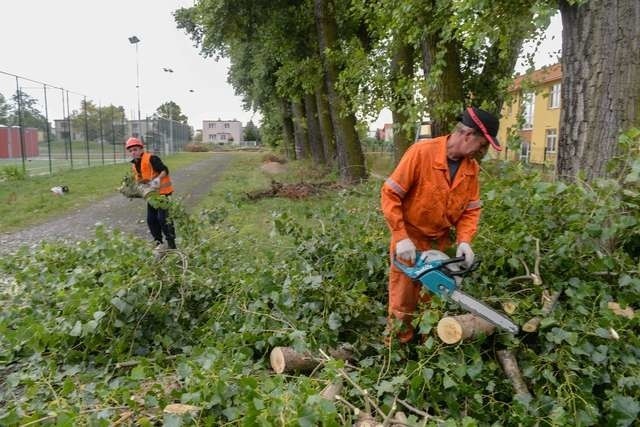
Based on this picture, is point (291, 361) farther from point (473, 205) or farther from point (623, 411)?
point (623, 411)

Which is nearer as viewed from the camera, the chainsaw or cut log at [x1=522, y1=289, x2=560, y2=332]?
the chainsaw

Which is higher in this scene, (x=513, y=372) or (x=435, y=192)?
(x=435, y=192)

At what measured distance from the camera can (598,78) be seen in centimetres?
392

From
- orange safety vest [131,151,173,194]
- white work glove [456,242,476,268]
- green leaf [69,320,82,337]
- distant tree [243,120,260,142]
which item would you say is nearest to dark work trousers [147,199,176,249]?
orange safety vest [131,151,173,194]

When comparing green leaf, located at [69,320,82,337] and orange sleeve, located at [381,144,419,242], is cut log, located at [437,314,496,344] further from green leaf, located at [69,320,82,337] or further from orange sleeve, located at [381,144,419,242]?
green leaf, located at [69,320,82,337]

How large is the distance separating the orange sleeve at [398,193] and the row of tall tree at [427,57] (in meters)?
1.66

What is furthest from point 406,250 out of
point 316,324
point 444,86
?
point 444,86

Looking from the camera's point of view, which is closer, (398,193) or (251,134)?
(398,193)

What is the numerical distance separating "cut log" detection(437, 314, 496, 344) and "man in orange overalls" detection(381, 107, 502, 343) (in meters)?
0.33

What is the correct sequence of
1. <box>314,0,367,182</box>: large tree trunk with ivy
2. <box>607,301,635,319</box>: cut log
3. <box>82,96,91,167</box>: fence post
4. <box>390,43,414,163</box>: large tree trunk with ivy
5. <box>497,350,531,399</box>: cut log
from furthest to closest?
1. <box>82,96,91,167</box>: fence post
2. <box>314,0,367,182</box>: large tree trunk with ivy
3. <box>390,43,414,163</box>: large tree trunk with ivy
4. <box>607,301,635,319</box>: cut log
5. <box>497,350,531,399</box>: cut log

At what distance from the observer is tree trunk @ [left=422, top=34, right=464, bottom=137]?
23.0ft

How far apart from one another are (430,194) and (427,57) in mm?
4857

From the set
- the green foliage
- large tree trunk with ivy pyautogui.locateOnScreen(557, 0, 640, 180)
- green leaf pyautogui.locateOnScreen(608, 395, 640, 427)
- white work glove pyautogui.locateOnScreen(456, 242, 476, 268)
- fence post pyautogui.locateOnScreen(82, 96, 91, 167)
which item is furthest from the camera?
fence post pyautogui.locateOnScreen(82, 96, 91, 167)

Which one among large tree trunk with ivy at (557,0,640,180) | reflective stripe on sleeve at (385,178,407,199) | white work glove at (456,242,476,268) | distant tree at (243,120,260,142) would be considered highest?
distant tree at (243,120,260,142)
